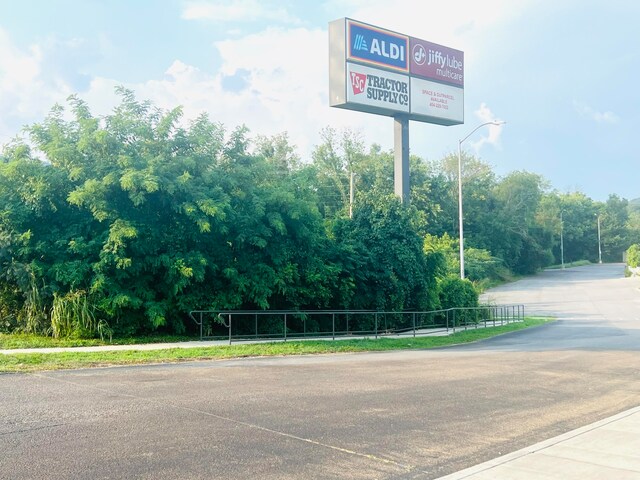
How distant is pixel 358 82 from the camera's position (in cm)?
2711

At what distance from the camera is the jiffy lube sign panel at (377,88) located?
26969 millimetres

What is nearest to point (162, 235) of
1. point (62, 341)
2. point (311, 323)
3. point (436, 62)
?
point (62, 341)

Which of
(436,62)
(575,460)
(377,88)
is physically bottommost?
(575,460)

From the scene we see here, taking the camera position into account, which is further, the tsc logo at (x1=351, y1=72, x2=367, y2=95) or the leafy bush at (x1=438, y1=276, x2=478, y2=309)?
the leafy bush at (x1=438, y1=276, x2=478, y2=309)

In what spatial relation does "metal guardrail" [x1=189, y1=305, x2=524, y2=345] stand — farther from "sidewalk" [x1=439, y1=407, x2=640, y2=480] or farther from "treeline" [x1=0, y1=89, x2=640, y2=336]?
"sidewalk" [x1=439, y1=407, x2=640, y2=480]

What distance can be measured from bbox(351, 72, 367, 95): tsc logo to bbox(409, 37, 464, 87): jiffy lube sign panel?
334cm

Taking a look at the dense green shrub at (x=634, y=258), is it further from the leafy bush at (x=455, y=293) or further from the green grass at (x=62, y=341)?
the green grass at (x=62, y=341)

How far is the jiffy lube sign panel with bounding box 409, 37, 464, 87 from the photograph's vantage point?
2961 centimetres

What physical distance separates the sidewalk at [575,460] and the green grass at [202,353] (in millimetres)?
9464

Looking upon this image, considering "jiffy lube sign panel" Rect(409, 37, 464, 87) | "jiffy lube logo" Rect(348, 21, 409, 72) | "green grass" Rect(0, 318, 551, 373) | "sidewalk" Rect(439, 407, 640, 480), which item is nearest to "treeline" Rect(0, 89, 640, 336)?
"green grass" Rect(0, 318, 551, 373)

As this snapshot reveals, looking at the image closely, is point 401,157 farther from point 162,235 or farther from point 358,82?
point 162,235

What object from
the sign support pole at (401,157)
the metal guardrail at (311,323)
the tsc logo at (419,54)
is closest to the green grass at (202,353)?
the metal guardrail at (311,323)

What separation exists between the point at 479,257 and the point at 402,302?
39.4m

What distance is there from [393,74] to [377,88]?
4.69 feet
